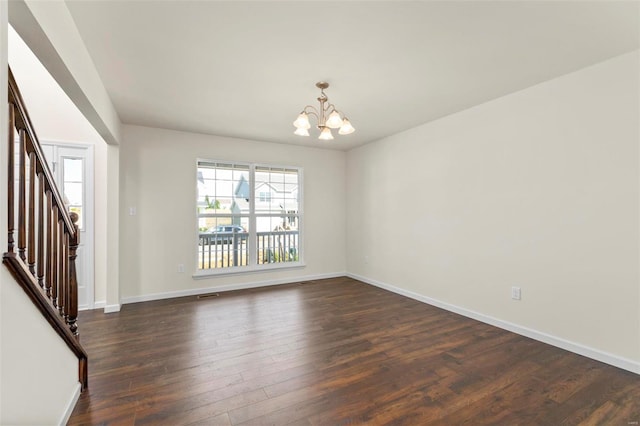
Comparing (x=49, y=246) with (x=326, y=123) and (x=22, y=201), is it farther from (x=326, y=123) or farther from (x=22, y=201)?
(x=326, y=123)

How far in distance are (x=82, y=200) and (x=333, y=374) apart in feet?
12.4

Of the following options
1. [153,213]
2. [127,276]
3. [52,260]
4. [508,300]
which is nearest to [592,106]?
[508,300]

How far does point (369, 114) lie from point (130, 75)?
2.56 meters

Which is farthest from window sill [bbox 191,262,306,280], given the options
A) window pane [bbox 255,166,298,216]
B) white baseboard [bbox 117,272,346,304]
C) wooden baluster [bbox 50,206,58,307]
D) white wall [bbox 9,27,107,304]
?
wooden baluster [bbox 50,206,58,307]

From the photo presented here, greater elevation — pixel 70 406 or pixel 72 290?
pixel 72 290

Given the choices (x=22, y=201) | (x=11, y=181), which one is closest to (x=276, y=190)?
(x=22, y=201)

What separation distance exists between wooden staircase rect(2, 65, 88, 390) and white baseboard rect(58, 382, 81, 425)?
3.4 inches

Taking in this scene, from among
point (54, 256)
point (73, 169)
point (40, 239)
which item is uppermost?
point (73, 169)

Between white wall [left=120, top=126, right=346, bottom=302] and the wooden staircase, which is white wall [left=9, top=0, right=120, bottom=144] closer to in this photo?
the wooden staircase

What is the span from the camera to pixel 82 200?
3744mm

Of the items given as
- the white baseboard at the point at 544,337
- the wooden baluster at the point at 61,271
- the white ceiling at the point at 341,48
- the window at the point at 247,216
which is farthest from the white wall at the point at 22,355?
the white baseboard at the point at 544,337

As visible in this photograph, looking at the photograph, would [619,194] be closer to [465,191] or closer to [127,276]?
[465,191]

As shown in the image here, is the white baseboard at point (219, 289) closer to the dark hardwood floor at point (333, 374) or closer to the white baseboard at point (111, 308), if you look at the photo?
the white baseboard at point (111, 308)

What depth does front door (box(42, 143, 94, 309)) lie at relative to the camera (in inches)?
146
